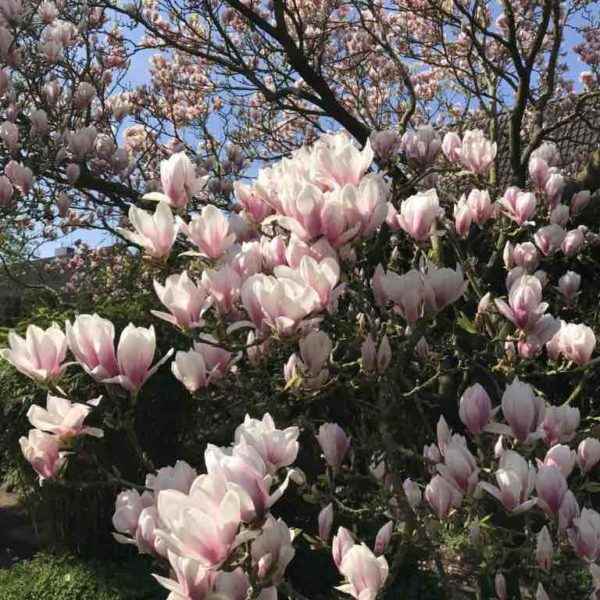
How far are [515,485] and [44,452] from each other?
37.1 inches

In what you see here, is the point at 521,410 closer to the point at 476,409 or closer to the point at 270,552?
the point at 476,409

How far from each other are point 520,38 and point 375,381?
20.8 ft

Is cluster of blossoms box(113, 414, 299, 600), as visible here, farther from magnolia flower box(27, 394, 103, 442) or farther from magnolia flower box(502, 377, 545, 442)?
magnolia flower box(502, 377, 545, 442)

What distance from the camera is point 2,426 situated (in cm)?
392

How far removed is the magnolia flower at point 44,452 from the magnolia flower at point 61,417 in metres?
0.03

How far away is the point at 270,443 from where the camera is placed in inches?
49.9

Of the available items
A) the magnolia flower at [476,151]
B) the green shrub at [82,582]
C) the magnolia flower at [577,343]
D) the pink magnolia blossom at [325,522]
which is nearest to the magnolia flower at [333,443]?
the pink magnolia blossom at [325,522]

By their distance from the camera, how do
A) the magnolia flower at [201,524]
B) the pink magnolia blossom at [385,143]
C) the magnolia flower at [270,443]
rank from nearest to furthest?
the magnolia flower at [201,524] < the magnolia flower at [270,443] < the pink magnolia blossom at [385,143]

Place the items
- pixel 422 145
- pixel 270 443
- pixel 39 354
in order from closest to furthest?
pixel 270 443 < pixel 39 354 < pixel 422 145

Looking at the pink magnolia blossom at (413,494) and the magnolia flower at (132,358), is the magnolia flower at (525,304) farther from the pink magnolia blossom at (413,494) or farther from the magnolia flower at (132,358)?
the magnolia flower at (132,358)

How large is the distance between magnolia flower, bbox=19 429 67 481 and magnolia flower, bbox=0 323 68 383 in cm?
12

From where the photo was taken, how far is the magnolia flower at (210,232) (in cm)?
157

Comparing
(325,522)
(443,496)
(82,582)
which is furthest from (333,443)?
(82,582)

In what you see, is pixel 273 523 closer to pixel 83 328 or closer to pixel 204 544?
pixel 204 544
